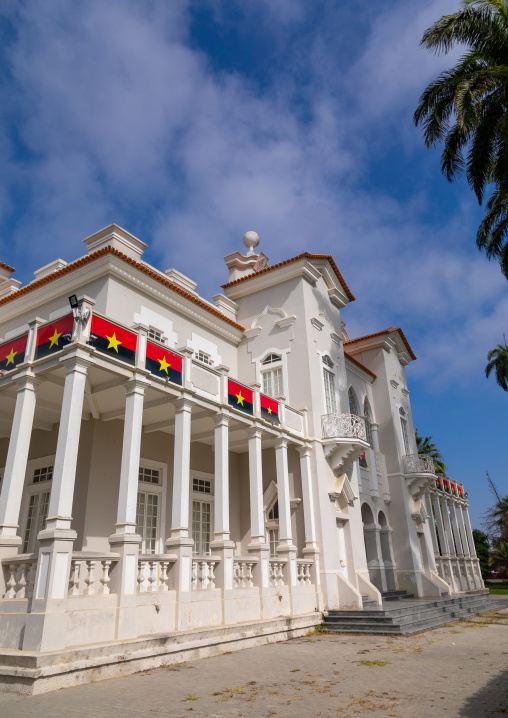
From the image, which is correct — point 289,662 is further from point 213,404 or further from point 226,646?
point 213,404

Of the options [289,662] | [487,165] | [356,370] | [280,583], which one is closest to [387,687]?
[289,662]

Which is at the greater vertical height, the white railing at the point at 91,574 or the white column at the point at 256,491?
the white column at the point at 256,491

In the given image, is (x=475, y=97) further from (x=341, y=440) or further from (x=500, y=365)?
(x=500, y=365)

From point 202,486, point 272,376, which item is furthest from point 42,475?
point 272,376

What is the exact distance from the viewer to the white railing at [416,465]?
2272 cm

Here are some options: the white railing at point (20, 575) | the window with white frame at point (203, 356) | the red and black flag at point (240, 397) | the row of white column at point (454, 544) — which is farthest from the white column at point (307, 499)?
the row of white column at point (454, 544)

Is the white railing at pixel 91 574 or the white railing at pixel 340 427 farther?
the white railing at pixel 340 427

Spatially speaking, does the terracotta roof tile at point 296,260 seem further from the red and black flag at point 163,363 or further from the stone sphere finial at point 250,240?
the red and black flag at point 163,363

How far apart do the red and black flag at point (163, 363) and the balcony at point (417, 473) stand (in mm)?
14491

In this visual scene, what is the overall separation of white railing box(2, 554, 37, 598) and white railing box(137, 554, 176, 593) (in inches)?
76.6

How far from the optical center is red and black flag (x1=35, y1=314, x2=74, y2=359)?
985 cm

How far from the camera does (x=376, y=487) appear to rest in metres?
21.3

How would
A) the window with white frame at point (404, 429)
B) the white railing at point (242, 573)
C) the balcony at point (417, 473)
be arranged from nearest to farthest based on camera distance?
the white railing at point (242, 573) < the balcony at point (417, 473) < the window with white frame at point (404, 429)

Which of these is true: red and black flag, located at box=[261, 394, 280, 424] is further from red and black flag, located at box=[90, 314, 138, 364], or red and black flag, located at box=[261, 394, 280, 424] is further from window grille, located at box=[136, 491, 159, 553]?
red and black flag, located at box=[90, 314, 138, 364]
